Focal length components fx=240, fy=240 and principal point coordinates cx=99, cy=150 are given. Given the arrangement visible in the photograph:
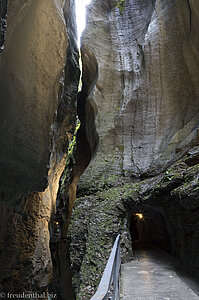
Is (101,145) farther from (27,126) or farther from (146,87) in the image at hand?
(27,126)

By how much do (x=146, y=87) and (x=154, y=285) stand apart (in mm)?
9916

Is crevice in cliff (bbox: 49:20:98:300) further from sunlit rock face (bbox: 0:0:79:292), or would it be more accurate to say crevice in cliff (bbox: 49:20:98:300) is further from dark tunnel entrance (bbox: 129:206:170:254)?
dark tunnel entrance (bbox: 129:206:170:254)

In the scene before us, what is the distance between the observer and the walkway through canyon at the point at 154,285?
13.7 ft

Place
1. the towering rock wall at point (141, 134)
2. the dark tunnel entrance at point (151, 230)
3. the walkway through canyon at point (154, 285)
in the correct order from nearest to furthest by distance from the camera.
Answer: the walkway through canyon at point (154, 285) → the towering rock wall at point (141, 134) → the dark tunnel entrance at point (151, 230)

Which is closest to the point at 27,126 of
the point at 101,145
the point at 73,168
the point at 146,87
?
the point at 101,145

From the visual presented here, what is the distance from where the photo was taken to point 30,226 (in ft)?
31.3

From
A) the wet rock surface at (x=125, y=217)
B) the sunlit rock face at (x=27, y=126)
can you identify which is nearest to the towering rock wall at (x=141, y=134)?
the wet rock surface at (x=125, y=217)

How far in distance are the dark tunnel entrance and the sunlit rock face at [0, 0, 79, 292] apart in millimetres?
4461

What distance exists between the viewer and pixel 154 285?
4906 mm

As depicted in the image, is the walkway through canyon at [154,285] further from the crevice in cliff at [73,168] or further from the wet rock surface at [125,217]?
the crevice in cliff at [73,168]

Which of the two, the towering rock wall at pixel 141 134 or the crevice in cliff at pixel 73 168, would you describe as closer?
the towering rock wall at pixel 141 134

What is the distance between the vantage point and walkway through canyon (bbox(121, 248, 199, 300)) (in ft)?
13.7

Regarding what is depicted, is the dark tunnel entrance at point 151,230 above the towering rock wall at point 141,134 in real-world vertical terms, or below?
below

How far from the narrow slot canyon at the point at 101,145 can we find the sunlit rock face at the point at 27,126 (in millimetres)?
35
